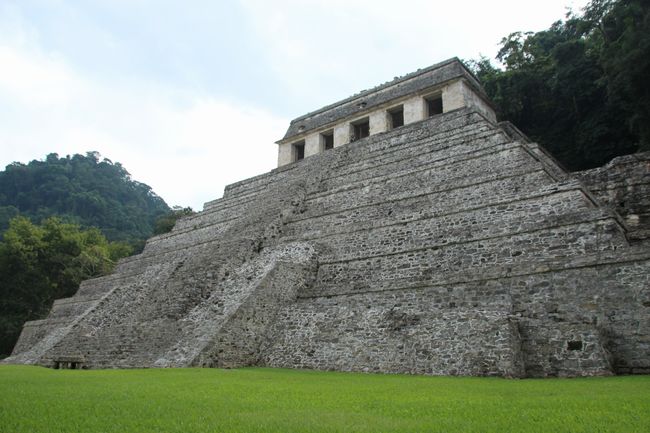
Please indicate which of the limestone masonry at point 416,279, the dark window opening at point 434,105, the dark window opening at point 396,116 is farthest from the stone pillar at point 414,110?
the limestone masonry at point 416,279

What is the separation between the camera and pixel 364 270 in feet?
36.4

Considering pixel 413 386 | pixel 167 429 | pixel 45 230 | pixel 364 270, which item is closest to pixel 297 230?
pixel 364 270

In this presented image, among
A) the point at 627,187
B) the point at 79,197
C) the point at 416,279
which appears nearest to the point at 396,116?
the point at 627,187

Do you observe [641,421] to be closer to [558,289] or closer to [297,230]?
[558,289]

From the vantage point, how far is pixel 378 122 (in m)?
20.9

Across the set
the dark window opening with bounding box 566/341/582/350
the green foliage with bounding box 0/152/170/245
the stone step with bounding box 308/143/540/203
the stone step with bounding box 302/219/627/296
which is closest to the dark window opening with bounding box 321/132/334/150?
the stone step with bounding box 308/143/540/203

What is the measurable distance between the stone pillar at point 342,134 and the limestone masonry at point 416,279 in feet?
13.4

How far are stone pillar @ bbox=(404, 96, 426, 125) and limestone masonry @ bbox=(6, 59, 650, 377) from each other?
72.3 inches

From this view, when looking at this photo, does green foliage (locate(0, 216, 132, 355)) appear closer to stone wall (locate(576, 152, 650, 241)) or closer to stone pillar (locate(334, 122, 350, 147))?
stone pillar (locate(334, 122, 350, 147))

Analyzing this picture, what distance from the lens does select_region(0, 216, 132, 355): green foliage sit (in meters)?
26.5

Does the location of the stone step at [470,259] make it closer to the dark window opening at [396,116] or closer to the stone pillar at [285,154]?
the dark window opening at [396,116]

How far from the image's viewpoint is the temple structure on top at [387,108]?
63.5ft

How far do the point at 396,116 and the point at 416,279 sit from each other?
14219 millimetres

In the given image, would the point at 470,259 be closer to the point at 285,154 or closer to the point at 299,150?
the point at 285,154
